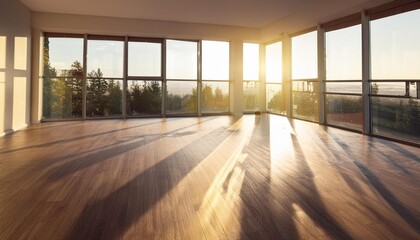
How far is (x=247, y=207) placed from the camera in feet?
7.70

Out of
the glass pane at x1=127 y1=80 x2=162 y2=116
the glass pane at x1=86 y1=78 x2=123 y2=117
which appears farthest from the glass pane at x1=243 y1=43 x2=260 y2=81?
the glass pane at x1=86 y1=78 x2=123 y2=117

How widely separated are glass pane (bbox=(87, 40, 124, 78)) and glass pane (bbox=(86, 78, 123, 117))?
9.8 inches

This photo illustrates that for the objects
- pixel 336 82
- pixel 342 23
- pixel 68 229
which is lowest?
pixel 68 229

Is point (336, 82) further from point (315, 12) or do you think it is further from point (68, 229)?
point (68, 229)

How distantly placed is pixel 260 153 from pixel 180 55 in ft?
20.3

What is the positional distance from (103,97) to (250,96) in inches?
192

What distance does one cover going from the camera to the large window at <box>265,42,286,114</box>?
9.55 m

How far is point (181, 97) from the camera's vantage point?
9.79 meters

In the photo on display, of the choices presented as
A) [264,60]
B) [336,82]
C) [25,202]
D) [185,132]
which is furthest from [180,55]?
[25,202]

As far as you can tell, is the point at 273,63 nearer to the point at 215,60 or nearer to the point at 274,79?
the point at 274,79

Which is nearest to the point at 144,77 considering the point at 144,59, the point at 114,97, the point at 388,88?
the point at 144,59

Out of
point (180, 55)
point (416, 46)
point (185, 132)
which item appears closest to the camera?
point (416, 46)

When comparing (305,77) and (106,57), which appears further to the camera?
(106,57)

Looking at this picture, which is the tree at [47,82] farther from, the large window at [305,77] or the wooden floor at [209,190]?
the large window at [305,77]
